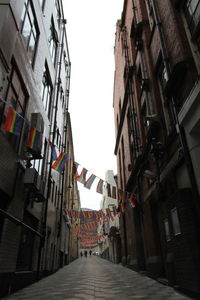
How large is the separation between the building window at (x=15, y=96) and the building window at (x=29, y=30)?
232cm

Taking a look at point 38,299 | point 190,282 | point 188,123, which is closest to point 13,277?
point 38,299

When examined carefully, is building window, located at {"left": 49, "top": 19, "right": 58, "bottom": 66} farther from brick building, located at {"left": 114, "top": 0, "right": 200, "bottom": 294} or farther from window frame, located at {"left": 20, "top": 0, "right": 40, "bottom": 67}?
brick building, located at {"left": 114, "top": 0, "right": 200, "bottom": 294}

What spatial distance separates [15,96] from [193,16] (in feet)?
23.5

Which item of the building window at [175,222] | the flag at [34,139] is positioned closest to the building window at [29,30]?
the flag at [34,139]

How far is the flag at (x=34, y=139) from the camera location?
8.93 m

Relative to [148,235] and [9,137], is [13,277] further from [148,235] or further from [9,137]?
[148,235]

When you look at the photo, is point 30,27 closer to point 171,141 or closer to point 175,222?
point 171,141

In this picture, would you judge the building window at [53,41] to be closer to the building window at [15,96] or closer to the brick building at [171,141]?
the brick building at [171,141]

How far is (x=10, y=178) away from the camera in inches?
306

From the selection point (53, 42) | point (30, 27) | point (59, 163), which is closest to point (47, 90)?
point (30, 27)

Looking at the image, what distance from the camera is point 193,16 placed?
24.4ft

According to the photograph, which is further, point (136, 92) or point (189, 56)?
point (136, 92)

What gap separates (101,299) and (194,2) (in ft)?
32.4

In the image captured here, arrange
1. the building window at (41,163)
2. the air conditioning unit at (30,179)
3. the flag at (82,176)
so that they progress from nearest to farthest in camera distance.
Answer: the air conditioning unit at (30,179) → the building window at (41,163) → the flag at (82,176)
